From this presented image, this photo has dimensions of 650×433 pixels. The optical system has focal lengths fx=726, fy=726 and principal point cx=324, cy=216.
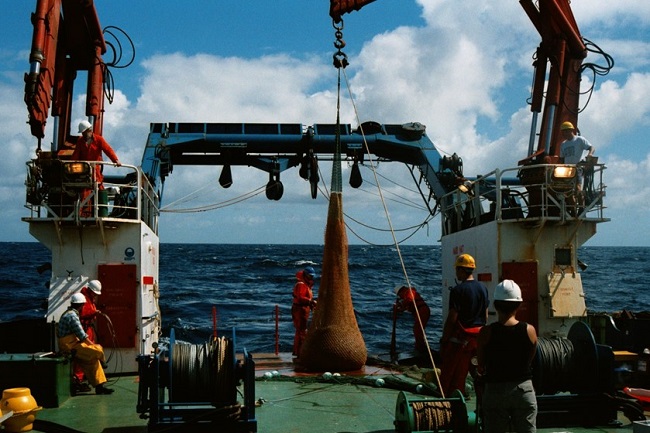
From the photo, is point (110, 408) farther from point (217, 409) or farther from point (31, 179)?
point (31, 179)

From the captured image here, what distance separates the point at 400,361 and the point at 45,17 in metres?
8.15

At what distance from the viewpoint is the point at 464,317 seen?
771cm

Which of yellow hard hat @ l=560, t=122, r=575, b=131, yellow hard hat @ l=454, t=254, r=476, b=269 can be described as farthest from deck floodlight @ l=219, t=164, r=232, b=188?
yellow hard hat @ l=454, t=254, r=476, b=269

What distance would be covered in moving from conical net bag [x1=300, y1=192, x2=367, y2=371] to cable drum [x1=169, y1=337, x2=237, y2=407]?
4006 millimetres

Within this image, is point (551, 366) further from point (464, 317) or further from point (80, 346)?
point (80, 346)

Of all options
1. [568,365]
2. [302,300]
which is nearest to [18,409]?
[568,365]

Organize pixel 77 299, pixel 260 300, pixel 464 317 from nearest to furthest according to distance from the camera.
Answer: pixel 464 317 → pixel 77 299 → pixel 260 300

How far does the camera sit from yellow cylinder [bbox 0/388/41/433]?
25.3 feet

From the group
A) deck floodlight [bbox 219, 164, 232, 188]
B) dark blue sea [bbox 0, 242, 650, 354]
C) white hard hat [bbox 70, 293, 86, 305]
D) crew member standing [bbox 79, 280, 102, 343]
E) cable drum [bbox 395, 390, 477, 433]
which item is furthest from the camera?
dark blue sea [bbox 0, 242, 650, 354]

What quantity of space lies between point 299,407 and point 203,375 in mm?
2185

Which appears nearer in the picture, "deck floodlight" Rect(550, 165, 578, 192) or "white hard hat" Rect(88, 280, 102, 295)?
"white hard hat" Rect(88, 280, 102, 295)

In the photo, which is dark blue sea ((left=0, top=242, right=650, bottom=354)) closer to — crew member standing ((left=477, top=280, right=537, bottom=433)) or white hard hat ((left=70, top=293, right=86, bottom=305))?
white hard hat ((left=70, top=293, right=86, bottom=305))

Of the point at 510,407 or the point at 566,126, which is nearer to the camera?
the point at 510,407

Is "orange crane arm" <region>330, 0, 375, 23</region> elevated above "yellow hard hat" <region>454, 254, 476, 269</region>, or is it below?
above
